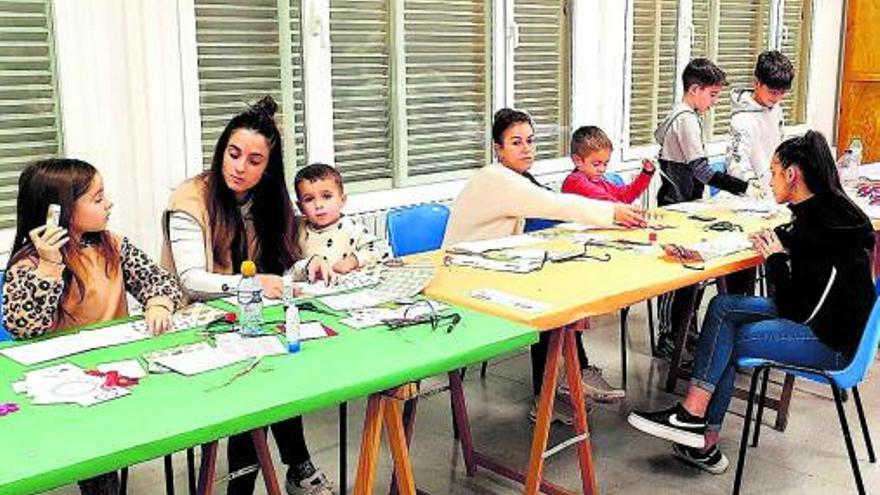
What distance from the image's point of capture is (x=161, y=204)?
3.59m

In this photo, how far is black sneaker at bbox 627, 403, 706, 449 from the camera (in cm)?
288

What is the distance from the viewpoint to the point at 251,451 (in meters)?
2.58

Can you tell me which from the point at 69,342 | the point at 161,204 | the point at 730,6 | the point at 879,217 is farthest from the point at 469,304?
the point at 730,6

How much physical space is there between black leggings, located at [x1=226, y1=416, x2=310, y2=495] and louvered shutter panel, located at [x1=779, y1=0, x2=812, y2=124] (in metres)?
5.68

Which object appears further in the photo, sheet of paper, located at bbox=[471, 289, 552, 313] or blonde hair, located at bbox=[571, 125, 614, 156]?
blonde hair, located at bbox=[571, 125, 614, 156]

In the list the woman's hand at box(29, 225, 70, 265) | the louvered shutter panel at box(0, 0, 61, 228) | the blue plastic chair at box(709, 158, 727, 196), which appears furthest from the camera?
the blue plastic chair at box(709, 158, 727, 196)

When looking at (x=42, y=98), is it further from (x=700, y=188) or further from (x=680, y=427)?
(x=700, y=188)

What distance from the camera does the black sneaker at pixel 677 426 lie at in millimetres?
2877

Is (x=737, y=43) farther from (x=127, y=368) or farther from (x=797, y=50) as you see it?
(x=127, y=368)

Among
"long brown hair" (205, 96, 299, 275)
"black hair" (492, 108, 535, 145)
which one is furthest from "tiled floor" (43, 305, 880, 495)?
"black hair" (492, 108, 535, 145)

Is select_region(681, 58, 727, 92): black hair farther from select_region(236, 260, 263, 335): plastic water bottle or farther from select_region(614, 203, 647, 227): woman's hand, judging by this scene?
select_region(236, 260, 263, 335): plastic water bottle

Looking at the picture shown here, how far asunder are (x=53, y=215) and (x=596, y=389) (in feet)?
7.14

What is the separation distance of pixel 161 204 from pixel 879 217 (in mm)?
3005

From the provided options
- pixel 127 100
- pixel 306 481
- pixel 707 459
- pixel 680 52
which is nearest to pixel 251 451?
pixel 306 481
